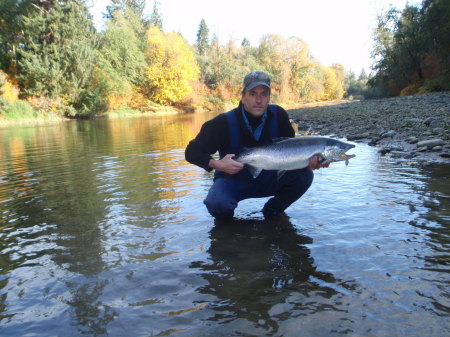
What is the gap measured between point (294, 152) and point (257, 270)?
59.0 inches

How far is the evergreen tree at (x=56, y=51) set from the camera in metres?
38.0

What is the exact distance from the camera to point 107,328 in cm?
252

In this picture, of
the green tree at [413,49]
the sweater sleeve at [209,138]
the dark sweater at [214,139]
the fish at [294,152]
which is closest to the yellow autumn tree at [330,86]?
the green tree at [413,49]

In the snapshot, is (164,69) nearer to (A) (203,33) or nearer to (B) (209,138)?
(B) (209,138)

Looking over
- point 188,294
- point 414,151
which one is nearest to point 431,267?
point 188,294

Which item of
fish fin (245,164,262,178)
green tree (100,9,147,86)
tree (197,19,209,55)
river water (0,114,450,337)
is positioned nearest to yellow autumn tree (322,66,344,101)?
tree (197,19,209,55)

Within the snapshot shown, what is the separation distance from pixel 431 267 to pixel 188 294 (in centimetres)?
228

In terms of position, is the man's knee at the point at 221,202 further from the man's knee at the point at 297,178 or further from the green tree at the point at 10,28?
the green tree at the point at 10,28

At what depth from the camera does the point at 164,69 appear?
2153 inches

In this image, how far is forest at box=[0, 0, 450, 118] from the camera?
3744 cm

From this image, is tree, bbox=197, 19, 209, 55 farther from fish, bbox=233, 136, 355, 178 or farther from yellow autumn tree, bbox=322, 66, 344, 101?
fish, bbox=233, 136, 355, 178

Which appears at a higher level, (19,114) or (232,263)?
(19,114)

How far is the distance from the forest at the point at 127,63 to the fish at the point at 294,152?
35057mm

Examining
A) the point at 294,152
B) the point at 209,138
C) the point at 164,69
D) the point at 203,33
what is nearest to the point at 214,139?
the point at 209,138
